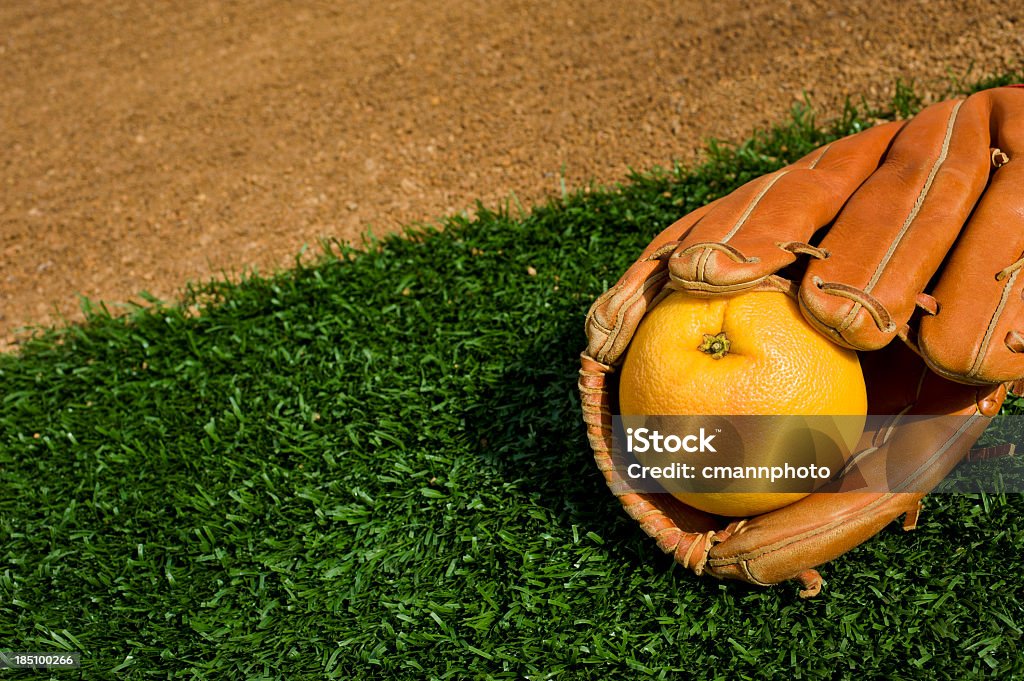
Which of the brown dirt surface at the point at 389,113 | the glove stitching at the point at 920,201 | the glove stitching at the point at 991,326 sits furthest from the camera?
the brown dirt surface at the point at 389,113

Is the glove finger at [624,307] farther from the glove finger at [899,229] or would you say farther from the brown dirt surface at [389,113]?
the brown dirt surface at [389,113]

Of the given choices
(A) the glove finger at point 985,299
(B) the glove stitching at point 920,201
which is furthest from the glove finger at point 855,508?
A: (B) the glove stitching at point 920,201

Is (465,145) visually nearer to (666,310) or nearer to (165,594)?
(666,310)

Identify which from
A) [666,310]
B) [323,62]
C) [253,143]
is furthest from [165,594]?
[323,62]

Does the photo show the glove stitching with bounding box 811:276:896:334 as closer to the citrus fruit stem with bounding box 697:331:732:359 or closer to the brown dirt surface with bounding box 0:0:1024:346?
the citrus fruit stem with bounding box 697:331:732:359

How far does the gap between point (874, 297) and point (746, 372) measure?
1.30ft

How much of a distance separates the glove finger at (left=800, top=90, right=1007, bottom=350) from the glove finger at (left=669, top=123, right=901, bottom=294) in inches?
2.5

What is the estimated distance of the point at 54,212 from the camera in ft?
14.4

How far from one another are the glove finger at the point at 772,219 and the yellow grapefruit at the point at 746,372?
0.09m

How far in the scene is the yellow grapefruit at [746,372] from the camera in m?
2.01

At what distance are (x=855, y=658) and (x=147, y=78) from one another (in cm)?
513

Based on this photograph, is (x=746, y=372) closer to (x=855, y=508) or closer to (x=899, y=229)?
(x=855, y=508)

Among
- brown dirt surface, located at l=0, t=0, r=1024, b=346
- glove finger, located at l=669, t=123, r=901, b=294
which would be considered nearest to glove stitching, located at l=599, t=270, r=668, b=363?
glove finger, located at l=669, t=123, r=901, b=294

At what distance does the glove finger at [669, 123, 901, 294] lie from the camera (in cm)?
208
